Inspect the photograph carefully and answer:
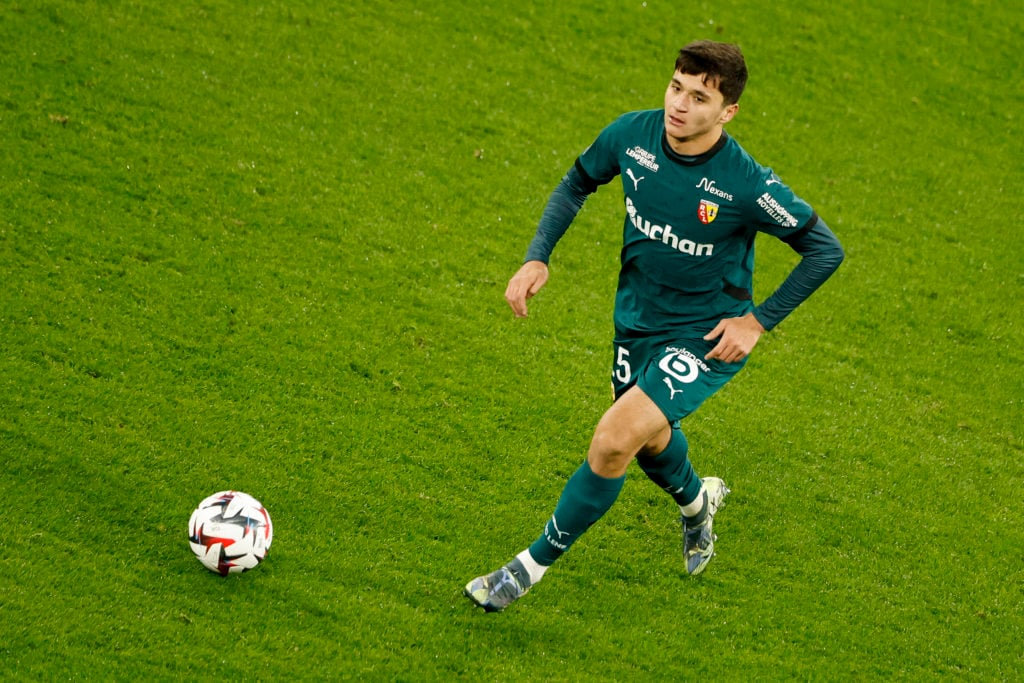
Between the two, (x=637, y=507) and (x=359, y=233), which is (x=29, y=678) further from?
(x=359, y=233)

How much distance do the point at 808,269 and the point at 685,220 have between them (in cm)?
57

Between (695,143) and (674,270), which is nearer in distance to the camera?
(695,143)

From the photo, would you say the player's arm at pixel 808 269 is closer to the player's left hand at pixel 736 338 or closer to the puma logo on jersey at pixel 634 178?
the player's left hand at pixel 736 338

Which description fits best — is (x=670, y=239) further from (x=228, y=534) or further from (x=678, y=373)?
(x=228, y=534)

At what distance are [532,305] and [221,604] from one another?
3180 mm

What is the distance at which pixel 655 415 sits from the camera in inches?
183

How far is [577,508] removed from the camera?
4805mm

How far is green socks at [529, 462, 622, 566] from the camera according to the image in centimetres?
478

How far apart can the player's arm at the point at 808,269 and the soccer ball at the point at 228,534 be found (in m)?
2.40

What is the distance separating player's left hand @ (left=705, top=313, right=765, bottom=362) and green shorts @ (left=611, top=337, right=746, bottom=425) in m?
0.13

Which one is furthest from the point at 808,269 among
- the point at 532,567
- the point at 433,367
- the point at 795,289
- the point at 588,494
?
the point at 433,367

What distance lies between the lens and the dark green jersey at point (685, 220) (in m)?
4.66

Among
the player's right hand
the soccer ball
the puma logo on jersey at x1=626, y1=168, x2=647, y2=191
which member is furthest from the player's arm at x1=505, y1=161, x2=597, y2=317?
the soccer ball

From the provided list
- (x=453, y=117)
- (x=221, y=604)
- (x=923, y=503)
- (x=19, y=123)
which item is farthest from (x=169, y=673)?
(x=453, y=117)
